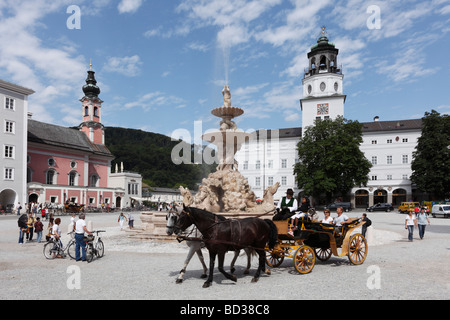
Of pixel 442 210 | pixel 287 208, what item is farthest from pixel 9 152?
pixel 442 210

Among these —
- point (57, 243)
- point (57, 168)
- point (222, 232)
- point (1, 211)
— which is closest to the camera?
point (222, 232)

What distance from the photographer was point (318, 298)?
20.7 ft

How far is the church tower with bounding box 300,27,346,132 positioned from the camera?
66812 millimetres

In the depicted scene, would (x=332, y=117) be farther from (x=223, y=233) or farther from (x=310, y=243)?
(x=223, y=233)

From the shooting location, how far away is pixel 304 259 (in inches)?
331

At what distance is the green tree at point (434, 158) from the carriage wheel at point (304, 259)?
5068 cm

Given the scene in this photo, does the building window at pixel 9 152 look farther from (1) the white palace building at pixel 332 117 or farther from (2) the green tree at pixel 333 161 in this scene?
(2) the green tree at pixel 333 161

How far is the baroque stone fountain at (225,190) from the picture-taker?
656 inches

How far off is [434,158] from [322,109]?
22.9 meters

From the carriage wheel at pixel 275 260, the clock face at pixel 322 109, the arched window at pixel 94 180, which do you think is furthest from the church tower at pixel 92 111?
the carriage wheel at pixel 275 260

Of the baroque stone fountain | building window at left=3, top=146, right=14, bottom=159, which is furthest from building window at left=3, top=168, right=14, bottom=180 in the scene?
the baroque stone fountain

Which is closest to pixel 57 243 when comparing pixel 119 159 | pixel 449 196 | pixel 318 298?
pixel 318 298

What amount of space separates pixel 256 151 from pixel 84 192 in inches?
1446

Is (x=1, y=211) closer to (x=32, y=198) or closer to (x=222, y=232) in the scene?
(x=32, y=198)
